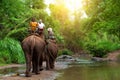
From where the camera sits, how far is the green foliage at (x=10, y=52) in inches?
1189

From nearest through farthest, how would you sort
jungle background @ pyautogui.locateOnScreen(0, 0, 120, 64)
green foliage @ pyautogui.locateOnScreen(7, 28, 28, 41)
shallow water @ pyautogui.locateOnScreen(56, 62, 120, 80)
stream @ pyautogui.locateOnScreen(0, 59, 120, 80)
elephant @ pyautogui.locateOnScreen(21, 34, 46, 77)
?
shallow water @ pyautogui.locateOnScreen(56, 62, 120, 80) → stream @ pyautogui.locateOnScreen(0, 59, 120, 80) → elephant @ pyautogui.locateOnScreen(21, 34, 46, 77) → jungle background @ pyautogui.locateOnScreen(0, 0, 120, 64) → green foliage @ pyautogui.locateOnScreen(7, 28, 28, 41)

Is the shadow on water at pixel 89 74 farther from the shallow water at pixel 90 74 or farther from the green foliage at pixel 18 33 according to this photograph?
the green foliage at pixel 18 33

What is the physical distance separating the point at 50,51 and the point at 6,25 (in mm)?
13511

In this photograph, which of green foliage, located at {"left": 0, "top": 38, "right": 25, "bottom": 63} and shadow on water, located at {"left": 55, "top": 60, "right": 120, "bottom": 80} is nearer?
shadow on water, located at {"left": 55, "top": 60, "right": 120, "bottom": 80}

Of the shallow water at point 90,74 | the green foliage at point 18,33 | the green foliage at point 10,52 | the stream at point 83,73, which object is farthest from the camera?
the green foliage at point 18,33

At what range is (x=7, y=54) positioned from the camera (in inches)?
1190

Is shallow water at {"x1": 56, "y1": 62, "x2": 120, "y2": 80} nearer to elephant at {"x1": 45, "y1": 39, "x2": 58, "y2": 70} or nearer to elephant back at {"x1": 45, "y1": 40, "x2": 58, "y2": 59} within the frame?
elephant at {"x1": 45, "y1": 39, "x2": 58, "y2": 70}

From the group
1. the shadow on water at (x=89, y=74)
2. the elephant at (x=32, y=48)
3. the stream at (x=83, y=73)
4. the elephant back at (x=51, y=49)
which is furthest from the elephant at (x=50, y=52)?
the elephant at (x=32, y=48)

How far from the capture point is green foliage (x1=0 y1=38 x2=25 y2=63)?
3020cm

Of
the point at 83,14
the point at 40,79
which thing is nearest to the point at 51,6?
the point at 83,14

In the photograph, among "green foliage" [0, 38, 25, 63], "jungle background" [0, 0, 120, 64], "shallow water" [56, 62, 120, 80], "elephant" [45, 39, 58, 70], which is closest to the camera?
"shallow water" [56, 62, 120, 80]

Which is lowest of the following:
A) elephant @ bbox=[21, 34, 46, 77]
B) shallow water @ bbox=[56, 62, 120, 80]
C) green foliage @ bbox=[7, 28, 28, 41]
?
shallow water @ bbox=[56, 62, 120, 80]

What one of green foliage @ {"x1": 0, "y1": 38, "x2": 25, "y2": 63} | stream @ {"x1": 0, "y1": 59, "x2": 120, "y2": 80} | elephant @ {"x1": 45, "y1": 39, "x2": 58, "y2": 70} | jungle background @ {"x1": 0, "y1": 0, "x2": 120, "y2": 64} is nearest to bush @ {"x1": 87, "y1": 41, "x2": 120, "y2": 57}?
jungle background @ {"x1": 0, "y1": 0, "x2": 120, "y2": 64}

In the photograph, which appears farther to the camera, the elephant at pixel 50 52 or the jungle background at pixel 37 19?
the jungle background at pixel 37 19
